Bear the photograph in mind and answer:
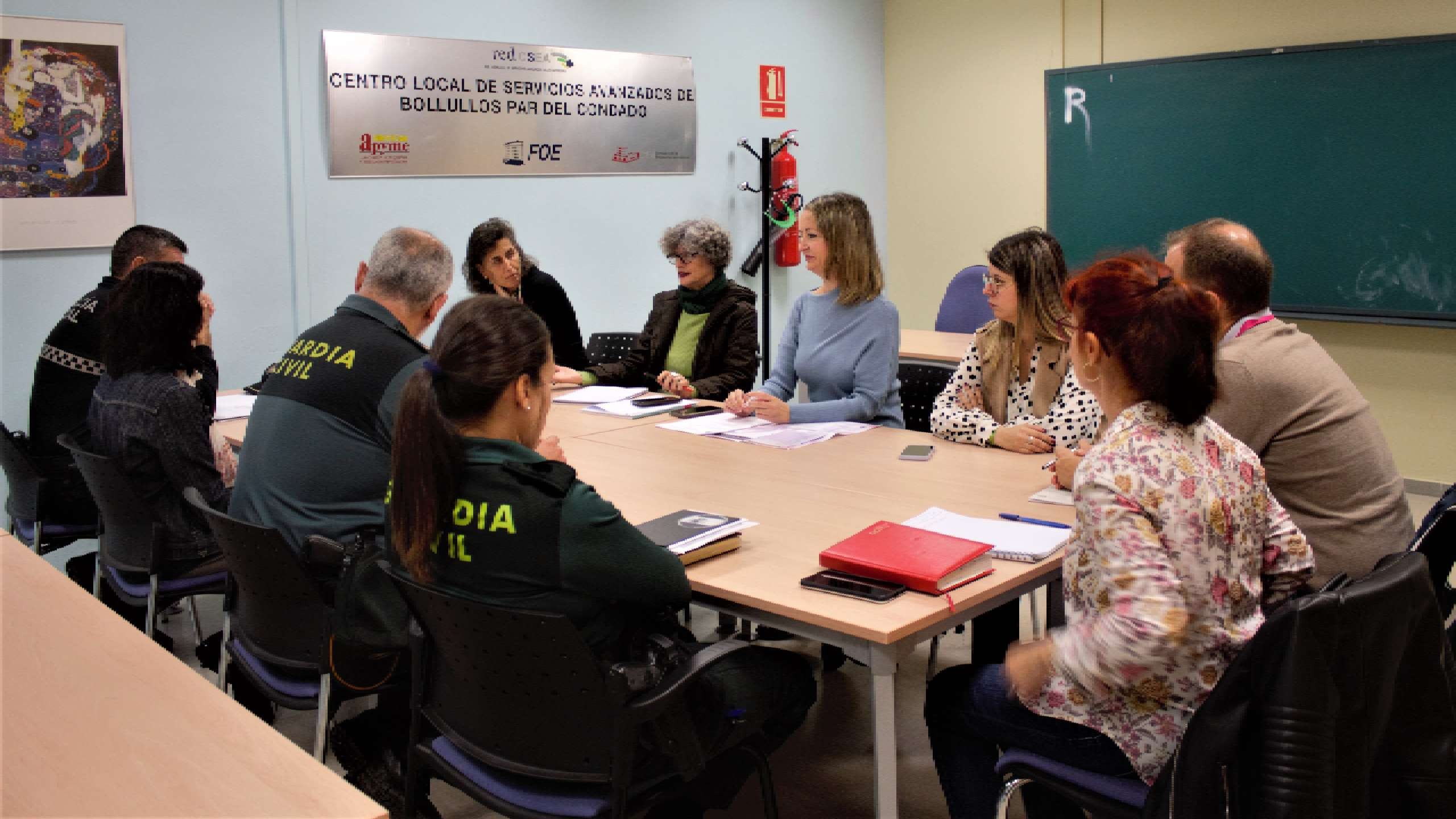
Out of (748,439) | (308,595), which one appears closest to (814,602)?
(308,595)

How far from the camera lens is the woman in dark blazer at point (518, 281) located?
14.1ft

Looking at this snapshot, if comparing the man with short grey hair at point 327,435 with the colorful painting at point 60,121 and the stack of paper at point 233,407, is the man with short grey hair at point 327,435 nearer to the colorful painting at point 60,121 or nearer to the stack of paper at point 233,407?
the stack of paper at point 233,407

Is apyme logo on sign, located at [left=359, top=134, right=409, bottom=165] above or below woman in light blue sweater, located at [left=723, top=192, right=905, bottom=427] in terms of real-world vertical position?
above

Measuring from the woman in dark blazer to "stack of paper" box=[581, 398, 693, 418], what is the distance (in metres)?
0.59

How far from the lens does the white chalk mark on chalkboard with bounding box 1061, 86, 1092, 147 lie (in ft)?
20.0

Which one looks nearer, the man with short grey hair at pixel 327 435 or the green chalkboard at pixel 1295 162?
the man with short grey hair at pixel 327 435

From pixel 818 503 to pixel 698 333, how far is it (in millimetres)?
1821

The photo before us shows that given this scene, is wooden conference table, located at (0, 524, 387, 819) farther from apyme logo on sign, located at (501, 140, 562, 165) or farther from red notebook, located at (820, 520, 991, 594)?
apyme logo on sign, located at (501, 140, 562, 165)

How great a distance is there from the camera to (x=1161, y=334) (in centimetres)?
174

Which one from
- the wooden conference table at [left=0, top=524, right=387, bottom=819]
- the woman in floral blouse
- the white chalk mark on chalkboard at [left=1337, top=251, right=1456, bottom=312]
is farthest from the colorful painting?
the white chalk mark on chalkboard at [left=1337, top=251, right=1456, bottom=312]

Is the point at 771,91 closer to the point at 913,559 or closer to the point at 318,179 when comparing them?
the point at 318,179

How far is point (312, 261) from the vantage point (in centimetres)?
495

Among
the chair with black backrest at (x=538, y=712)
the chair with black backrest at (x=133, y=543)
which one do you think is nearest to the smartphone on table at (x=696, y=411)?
the chair with black backrest at (x=133, y=543)

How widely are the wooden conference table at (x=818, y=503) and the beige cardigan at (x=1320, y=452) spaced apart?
0.41 metres
